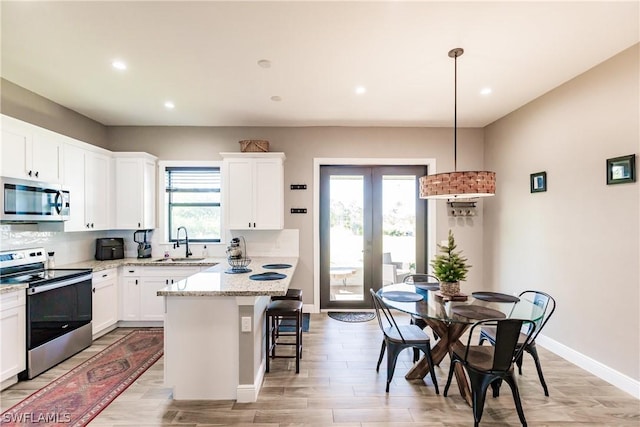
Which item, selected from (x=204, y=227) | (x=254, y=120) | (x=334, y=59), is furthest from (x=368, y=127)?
(x=204, y=227)

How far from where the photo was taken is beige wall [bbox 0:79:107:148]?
3066 mm

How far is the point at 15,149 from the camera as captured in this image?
2.79 m

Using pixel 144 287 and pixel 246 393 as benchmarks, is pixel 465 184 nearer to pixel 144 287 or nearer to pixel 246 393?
pixel 246 393

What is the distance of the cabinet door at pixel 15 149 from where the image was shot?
106 inches

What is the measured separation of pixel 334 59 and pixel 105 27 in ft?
5.94

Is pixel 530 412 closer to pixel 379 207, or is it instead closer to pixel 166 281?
pixel 379 207

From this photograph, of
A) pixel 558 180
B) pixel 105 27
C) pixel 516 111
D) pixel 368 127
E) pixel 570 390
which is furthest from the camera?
→ pixel 368 127

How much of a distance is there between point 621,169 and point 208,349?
389 centimetres

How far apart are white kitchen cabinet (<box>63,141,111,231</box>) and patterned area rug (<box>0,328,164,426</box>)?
1586 mm

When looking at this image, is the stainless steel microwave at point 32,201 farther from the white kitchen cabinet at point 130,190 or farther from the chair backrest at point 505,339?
the chair backrest at point 505,339

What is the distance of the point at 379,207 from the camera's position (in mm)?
4688

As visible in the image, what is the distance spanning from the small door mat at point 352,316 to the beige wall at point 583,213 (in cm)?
201

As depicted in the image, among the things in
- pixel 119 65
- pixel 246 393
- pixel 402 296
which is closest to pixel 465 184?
pixel 402 296

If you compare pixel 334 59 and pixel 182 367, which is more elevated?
pixel 334 59
